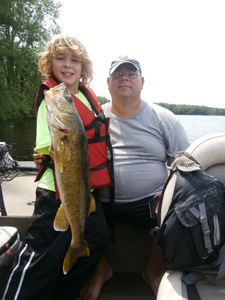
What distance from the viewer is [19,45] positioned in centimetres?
2367

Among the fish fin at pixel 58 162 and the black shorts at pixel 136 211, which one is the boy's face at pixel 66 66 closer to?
the fish fin at pixel 58 162

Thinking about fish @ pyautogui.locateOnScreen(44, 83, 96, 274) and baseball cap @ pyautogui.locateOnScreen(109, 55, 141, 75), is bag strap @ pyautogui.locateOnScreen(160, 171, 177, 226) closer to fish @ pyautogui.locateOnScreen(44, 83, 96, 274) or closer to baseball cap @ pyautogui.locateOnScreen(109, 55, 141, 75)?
fish @ pyautogui.locateOnScreen(44, 83, 96, 274)

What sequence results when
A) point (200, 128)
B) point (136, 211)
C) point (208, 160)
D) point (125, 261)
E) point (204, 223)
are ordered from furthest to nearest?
point (200, 128)
point (125, 261)
point (136, 211)
point (208, 160)
point (204, 223)

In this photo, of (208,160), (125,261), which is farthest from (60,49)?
(125,261)

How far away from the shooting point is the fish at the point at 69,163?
5.82 feet

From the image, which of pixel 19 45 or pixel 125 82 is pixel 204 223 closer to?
pixel 125 82

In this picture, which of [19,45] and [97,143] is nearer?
[97,143]

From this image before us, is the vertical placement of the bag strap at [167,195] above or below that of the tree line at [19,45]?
below

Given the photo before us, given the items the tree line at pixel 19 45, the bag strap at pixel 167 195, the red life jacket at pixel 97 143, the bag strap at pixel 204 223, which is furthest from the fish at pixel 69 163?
the tree line at pixel 19 45

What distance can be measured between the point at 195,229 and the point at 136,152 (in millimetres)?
1063

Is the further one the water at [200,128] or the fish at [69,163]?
the water at [200,128]

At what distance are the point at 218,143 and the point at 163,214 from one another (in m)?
0.71

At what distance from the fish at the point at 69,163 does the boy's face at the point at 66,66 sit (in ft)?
1.90

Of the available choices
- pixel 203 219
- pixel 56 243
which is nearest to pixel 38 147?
pixel 56 243
